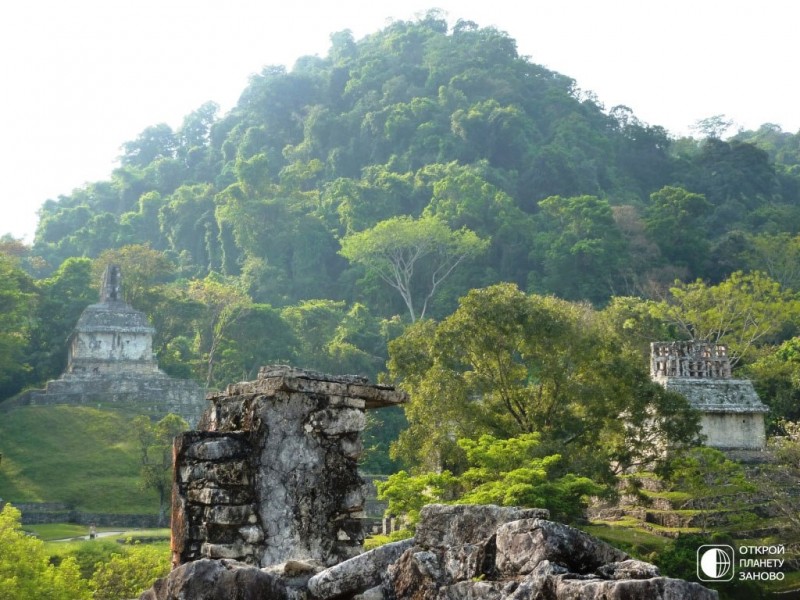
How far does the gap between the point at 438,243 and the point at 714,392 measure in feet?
118

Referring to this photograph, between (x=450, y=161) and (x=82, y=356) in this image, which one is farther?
(x=450, y=161)

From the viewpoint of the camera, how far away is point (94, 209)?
113938 mm

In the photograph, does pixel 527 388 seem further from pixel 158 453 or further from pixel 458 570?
pixel 458 570

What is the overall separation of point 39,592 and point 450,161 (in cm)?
6975

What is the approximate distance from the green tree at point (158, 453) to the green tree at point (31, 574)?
46.3 feet

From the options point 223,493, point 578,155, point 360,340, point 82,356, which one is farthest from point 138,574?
point 578,155

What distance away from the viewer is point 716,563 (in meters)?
26.3

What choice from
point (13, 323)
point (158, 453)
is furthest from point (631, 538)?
point (13, 323)

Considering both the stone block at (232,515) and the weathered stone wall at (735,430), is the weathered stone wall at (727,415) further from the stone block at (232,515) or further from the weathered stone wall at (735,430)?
the stone block at (232,515)

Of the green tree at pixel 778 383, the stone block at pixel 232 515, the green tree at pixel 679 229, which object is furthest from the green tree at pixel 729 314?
A: the stone block at pixel 232 515

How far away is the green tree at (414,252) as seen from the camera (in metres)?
74.7

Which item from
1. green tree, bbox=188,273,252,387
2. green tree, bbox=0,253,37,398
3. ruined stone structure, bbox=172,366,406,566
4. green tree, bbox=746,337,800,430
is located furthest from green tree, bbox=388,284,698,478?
green tree, bbox=188,273,252,387

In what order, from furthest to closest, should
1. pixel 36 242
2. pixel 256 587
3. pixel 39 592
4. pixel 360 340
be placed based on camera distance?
1. pixel 36 242
2. pixel 360 340
3. pixel 39 592
4. pixel 256 587

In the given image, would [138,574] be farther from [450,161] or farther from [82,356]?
[450,161]
